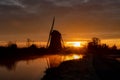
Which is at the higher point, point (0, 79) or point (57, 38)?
point (57, 38)

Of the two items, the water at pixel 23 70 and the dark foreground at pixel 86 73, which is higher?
the dark foreground at pixel 86 73

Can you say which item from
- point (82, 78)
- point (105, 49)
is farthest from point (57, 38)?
point (82, 78)

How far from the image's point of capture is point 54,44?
347 ft

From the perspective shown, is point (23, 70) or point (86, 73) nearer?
point (86, 73)

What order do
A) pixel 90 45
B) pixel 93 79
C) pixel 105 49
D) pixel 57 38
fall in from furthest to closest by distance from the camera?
1. pixel 90 45
2. pixel 105 49
3. pixel 57 38
4. pixel 93 79

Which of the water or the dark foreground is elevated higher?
the dark foreground

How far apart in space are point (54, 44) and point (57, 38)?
2.33 meters

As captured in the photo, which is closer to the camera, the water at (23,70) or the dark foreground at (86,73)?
the dark foreground at (86,73)

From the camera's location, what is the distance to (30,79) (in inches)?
1415

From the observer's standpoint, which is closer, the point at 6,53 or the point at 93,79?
the point at 93,79

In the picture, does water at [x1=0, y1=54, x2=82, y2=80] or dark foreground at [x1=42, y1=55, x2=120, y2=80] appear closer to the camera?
dark foreground at [x1=42, y1=55, x2=120, y2=80]

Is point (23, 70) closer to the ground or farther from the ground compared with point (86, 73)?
closer to the ground

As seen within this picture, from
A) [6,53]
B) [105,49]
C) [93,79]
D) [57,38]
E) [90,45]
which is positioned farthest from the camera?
[90,45]

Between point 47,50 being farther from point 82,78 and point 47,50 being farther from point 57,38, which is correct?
point 82,78
